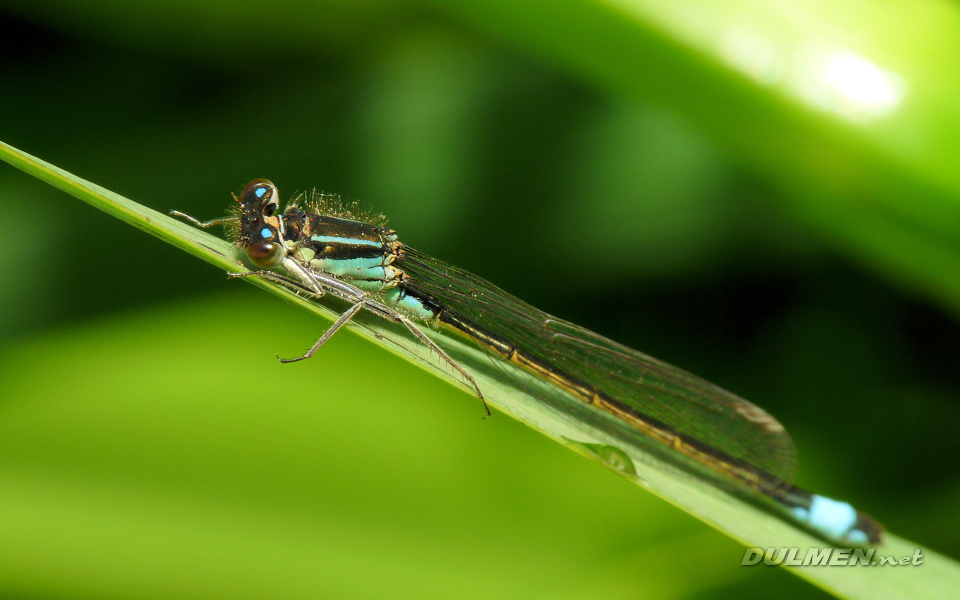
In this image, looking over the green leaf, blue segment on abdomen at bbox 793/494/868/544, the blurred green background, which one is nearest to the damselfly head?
the blurred green background

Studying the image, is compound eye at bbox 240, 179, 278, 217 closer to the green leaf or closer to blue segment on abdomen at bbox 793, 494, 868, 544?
the green leaf

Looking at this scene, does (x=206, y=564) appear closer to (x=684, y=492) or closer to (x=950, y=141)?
(x=684, y=492)

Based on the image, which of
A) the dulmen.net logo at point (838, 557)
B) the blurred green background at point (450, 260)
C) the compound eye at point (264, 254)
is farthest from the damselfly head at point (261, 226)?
the dulmen.net logo at point (838, 557)

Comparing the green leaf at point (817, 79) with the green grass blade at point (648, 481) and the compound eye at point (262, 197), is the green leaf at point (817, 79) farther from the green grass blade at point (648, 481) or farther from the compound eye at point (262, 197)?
the compound eye at point (262, 197)

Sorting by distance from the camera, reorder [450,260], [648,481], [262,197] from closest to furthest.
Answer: [648,481]
[262,197]
[450,260]

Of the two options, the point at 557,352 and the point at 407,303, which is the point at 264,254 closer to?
the point at 407,303

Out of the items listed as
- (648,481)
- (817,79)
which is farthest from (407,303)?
(817,79)
